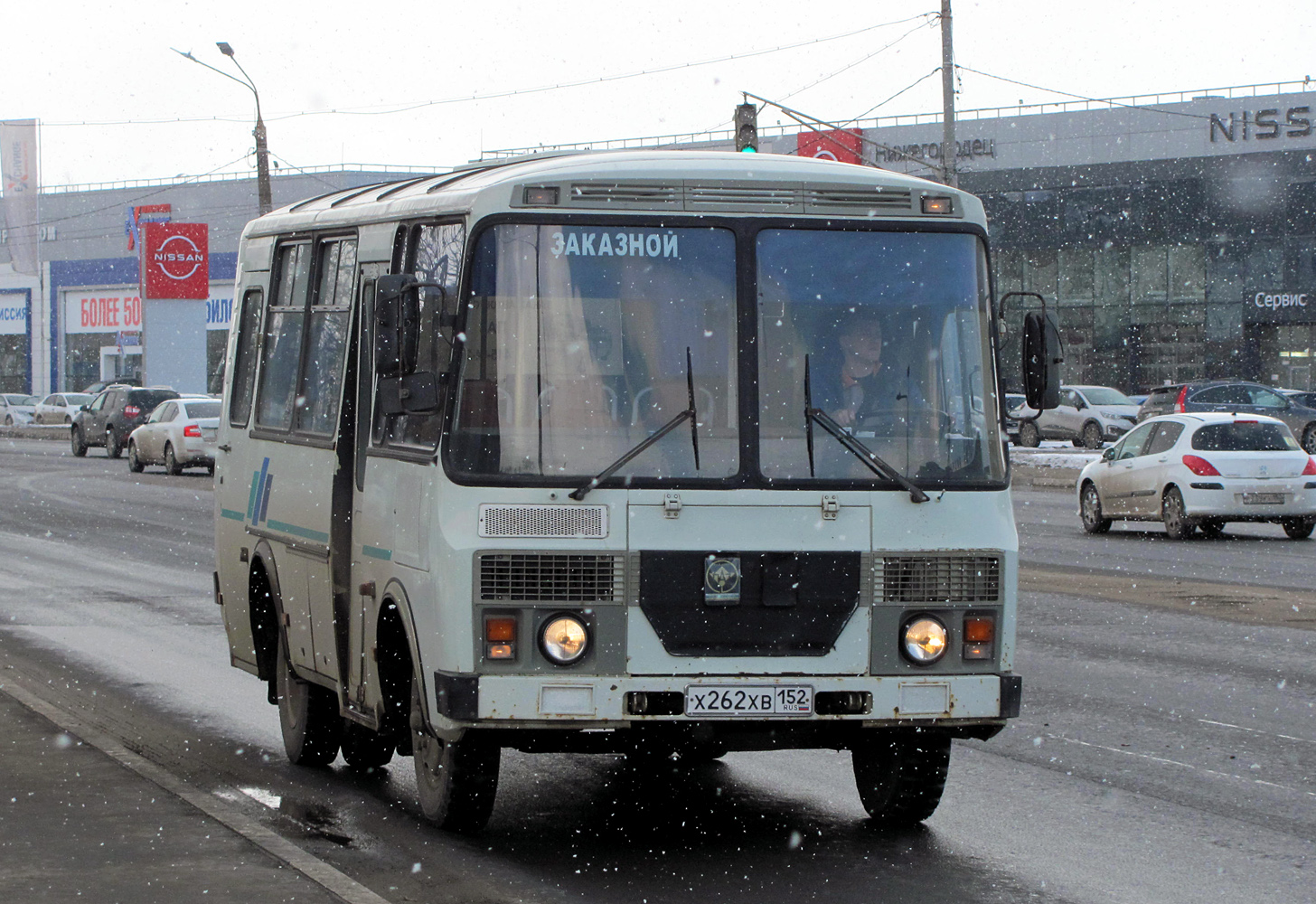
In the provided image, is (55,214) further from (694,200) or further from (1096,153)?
(694,200)

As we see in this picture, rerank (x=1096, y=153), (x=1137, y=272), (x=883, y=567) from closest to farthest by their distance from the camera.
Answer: (x=883, y=567)
(x=1137, y=272)
(x=1096, y=153)

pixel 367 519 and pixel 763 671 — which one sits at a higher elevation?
pixel 367 519

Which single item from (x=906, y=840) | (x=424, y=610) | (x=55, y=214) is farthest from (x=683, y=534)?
(x=55, y=214)

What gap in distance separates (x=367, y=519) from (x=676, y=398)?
5.20ft

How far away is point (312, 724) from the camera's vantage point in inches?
347

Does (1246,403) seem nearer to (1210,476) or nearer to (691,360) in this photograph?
(1210,476)

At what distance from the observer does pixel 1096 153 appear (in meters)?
70.9

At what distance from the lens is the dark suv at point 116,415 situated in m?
44.6

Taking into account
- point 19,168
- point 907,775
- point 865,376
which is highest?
point 19,168

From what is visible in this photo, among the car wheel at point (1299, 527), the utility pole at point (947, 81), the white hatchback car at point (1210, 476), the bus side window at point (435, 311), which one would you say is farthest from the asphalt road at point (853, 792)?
the utility pole at point (947, 81)

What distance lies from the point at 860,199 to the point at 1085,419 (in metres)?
41.3

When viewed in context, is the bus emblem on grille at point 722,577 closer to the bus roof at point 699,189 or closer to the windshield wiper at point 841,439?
the windshield wiper at point 841,439

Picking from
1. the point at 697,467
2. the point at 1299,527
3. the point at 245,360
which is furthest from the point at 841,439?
the point at 1299,527

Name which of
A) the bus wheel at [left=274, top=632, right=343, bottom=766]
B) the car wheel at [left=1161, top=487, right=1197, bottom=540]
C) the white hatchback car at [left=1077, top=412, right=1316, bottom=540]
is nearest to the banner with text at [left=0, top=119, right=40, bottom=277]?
the white hatchback car at [left=1077, top=412, right=1316, bottom=540]
